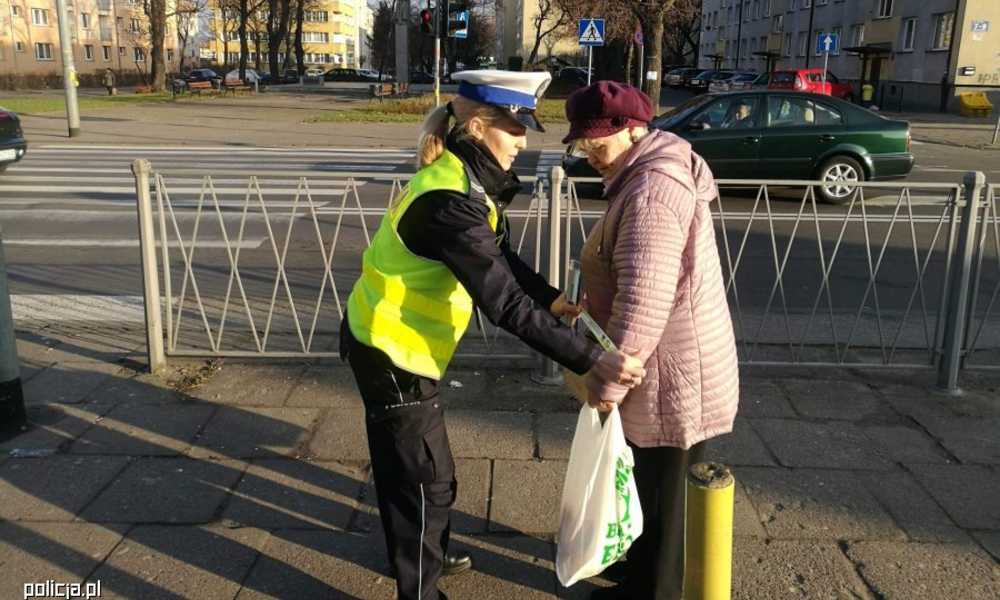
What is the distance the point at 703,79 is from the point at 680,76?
5.24 metres

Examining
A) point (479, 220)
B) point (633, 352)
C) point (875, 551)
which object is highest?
point (479, 220)

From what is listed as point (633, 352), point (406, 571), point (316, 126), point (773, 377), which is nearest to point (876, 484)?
point (773, 377)

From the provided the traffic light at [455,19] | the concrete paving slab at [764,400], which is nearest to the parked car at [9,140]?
the traffic light at [455,19]

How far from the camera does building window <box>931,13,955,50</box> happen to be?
111ft

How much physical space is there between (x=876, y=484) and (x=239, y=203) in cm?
917

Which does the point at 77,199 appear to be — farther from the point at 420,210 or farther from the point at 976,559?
the point at 976,559

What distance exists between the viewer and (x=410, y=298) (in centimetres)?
247

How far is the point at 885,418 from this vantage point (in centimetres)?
440

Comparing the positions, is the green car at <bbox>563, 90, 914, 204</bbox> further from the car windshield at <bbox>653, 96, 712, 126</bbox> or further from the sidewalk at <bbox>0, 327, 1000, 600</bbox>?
the sidewalk at <bbox>0, 327, 1000, 600</bbox>

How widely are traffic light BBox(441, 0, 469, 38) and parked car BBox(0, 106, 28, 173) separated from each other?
343 inches

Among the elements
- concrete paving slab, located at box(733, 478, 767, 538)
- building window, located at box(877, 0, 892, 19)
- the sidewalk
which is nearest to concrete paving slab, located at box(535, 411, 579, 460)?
the sidewalk

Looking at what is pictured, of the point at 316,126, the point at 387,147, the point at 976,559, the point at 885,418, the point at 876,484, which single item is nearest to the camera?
the point at 976,559

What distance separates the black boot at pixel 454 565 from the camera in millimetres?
3002

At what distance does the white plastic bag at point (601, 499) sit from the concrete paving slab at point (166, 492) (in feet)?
5.28
